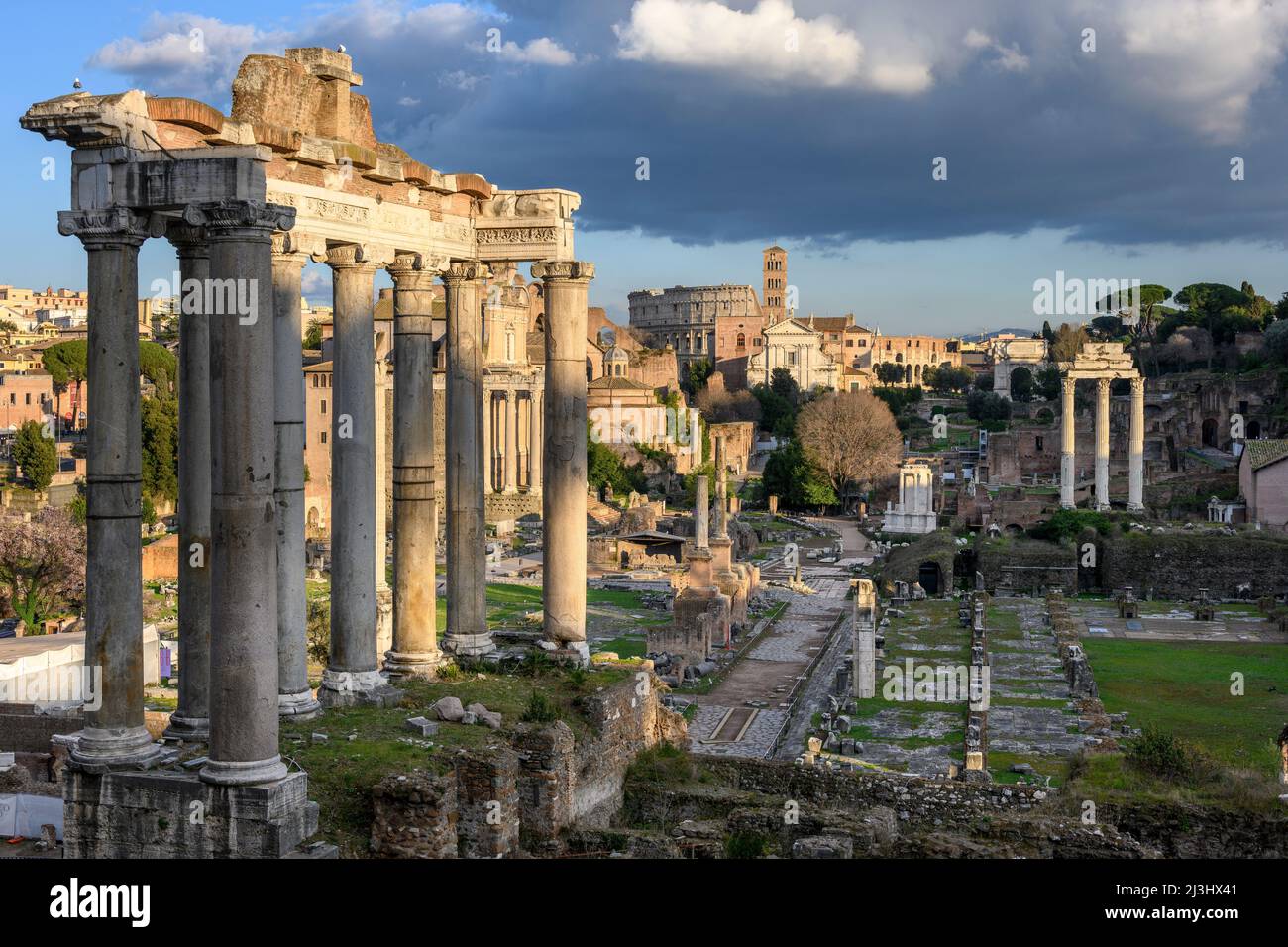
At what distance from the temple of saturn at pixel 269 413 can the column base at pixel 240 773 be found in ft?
0.04

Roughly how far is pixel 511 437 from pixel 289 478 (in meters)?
66.0

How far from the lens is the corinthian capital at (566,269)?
15.0 meters

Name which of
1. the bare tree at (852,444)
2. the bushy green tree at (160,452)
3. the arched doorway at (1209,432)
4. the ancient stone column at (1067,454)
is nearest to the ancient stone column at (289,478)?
the bushy green tree at (160,452)

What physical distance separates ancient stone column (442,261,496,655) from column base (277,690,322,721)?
A: 2.99m

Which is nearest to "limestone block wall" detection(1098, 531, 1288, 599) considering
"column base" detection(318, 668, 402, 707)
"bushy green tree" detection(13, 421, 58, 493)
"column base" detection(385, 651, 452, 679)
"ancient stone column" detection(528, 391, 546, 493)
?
"ancient stone column" detection(528, 391, 546, 493)

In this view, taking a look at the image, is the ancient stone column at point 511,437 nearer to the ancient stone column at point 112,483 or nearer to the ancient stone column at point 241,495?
the ancient stone column at point 112,483

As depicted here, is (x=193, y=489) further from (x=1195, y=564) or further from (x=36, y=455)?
(x=36, y=455)

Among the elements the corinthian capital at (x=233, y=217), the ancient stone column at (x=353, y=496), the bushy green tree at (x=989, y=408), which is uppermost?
the bushy green tree at (x=989, y=408)

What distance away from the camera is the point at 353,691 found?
13.2 metres

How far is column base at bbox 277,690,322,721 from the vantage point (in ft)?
40.6

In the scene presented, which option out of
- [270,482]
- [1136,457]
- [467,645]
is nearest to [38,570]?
[467,645]
